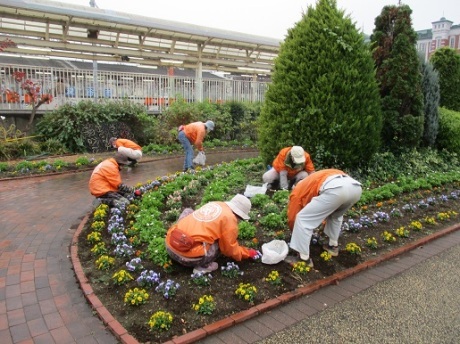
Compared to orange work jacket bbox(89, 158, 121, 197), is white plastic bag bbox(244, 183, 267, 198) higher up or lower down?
lower down

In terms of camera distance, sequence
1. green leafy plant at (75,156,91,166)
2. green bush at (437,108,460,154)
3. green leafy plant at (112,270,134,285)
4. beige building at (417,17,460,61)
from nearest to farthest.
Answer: green leafy plant at (112,270,134,285), green leafy plant at (75,156,91,166), green bush at (437,108,460,154), beige building at (417,17,460,61)

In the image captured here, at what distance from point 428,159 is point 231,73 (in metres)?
13.3

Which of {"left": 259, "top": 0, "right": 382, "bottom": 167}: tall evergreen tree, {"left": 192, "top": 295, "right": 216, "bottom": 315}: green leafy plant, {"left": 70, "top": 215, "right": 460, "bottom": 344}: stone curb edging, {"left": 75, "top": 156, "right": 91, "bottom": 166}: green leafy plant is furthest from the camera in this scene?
{"left": 75, "top": 156, "right": 91, "bottom": 166}: green leafy plant

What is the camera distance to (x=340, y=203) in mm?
3955

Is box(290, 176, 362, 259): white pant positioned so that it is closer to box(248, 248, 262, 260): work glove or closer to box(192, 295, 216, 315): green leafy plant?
box(248, 248, 262, 260): work glove

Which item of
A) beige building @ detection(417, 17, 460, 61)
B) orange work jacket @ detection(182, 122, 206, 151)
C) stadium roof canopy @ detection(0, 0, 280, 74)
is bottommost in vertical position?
orange work jacket @ detection(182, 122, 206, 151)

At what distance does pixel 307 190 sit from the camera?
4.16 meters

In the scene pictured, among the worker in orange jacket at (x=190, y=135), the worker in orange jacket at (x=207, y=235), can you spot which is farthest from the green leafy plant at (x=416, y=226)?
the worker in orange jacket at (x=190, y=135)

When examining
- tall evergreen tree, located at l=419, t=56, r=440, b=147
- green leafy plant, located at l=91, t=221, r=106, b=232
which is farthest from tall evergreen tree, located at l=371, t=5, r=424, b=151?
green leafy plant, located at l=91, t=221, r=106, b=232

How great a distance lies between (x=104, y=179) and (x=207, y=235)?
9.09 feet

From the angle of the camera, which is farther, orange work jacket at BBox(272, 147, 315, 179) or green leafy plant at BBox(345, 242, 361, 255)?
orange work jacket at BBox(272, 147, 315, 179)

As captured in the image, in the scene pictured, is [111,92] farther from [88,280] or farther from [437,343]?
[437,343]

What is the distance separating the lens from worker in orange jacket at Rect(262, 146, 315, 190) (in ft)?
19.0

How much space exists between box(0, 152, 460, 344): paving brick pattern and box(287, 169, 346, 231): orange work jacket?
33.1 inches
